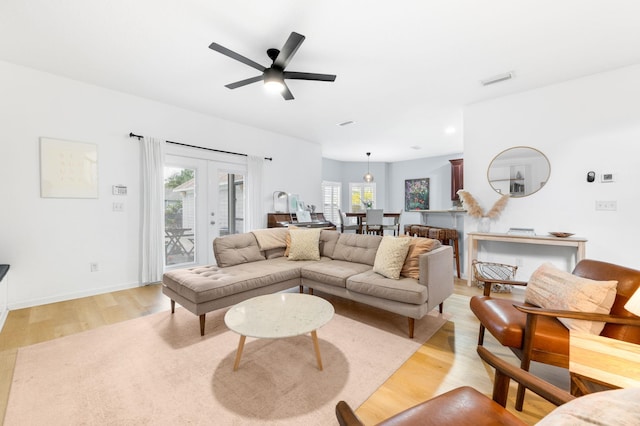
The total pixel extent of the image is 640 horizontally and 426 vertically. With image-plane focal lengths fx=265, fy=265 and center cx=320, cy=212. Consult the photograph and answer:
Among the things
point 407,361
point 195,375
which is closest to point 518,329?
point 407,361

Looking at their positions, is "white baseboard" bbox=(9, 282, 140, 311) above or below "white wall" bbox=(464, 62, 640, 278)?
below

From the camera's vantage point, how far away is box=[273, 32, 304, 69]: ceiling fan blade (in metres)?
2.11

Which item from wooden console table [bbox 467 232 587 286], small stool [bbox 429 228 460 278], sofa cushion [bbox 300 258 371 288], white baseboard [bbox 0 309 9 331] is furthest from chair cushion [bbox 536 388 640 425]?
white baseboard [bbox 0 309 9 331]

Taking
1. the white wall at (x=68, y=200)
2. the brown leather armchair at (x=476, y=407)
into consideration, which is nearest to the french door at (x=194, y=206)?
the white wall at (x=68, y=200)

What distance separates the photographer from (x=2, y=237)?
3023 mm

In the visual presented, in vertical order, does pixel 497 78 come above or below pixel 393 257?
above

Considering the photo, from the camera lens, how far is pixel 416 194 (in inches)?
339

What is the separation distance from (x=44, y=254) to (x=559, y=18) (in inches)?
235

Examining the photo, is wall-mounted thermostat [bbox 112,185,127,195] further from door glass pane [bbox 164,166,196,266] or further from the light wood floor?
the light wood floor

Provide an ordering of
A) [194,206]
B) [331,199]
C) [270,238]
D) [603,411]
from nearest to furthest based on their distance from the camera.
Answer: [603,411] < [270,238] < [194,206] < [331,199]

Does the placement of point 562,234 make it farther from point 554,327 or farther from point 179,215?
point 179,215

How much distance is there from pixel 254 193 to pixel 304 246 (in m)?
2.27

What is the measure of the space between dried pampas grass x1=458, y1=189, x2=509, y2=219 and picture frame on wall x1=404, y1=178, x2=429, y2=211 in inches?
170

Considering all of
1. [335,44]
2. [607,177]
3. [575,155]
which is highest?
[335,44]
